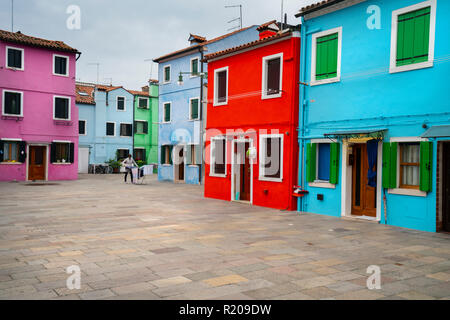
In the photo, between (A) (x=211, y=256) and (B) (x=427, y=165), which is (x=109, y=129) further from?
(A) (x=211, y=256)

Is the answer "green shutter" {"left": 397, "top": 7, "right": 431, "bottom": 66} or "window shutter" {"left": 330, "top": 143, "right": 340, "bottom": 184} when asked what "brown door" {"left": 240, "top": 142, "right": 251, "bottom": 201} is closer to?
"window shutter" {"left": 330, "top": 143, "right": 340, "bottom": 184}

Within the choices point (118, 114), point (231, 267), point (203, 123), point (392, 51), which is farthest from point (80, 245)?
point (118, 114)

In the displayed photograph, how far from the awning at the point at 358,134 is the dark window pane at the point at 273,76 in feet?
9.72

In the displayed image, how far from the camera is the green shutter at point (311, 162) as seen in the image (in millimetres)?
12523

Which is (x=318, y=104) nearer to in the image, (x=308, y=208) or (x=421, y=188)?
(x=308, y=208)

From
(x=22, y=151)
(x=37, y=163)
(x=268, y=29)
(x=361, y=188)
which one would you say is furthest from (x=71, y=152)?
(x=361, y=188)

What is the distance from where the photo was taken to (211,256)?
6754 mm

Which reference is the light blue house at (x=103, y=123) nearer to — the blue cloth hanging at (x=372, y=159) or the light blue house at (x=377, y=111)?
the light blue house at (x=377, y=111)

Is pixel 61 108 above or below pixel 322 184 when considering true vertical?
above

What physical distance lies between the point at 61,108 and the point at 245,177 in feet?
53.7

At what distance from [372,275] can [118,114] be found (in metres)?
36.3

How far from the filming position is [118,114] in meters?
39.2

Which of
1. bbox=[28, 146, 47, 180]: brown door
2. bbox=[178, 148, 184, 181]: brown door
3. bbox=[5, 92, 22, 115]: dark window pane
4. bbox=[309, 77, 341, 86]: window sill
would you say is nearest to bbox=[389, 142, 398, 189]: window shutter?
bbox=[309, 77, 341, 86]: window sill

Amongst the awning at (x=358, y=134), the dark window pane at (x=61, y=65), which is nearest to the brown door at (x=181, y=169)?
the dark window pane at (x=61, y=65)
